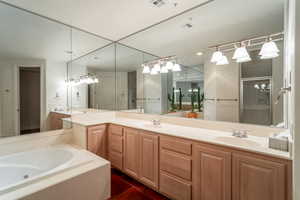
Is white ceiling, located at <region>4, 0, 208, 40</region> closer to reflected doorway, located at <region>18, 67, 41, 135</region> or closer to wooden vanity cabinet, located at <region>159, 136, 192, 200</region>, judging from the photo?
reflected doorway, located at <region>18, 67, 41, 135</region>

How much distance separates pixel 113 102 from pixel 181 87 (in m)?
1.78

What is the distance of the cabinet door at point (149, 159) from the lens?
200 centimetres

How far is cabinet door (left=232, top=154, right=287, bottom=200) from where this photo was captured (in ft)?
3.83

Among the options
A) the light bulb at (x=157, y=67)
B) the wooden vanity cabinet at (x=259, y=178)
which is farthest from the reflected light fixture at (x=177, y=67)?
the wooden vanity cabinet at (x=259, y=178)

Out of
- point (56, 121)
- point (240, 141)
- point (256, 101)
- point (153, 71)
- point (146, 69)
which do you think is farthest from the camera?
point (146, 69)

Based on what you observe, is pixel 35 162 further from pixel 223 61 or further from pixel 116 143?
pixel 223 61

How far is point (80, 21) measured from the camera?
249cm

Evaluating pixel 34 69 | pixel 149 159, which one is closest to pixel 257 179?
pixel 149 159

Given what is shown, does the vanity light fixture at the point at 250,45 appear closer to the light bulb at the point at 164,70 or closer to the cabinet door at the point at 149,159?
the light bulb at the point at 164,70

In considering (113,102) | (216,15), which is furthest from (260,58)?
(113,102)

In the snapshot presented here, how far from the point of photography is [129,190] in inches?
85.4

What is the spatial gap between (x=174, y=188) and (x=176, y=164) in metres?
0.30

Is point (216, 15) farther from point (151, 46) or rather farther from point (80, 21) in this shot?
point (80, 21)

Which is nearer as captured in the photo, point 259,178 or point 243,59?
point 259,178
